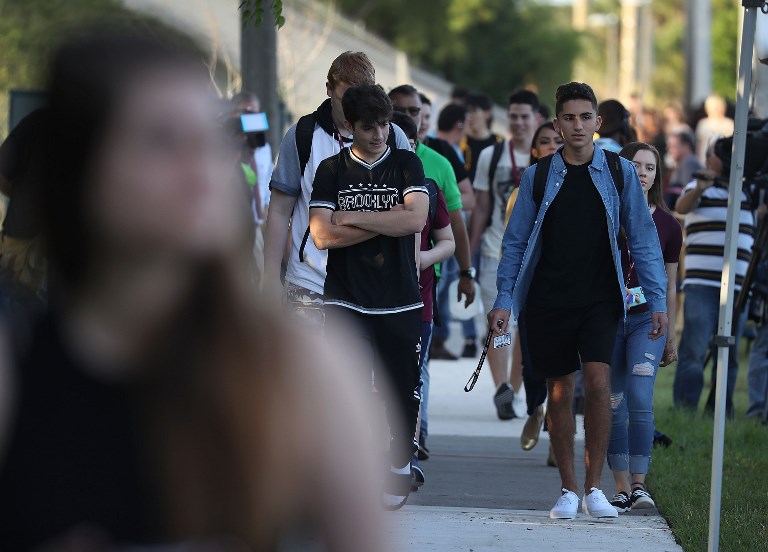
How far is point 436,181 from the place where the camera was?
764 centimetres

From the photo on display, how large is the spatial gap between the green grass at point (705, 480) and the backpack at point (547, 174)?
57.4 inches

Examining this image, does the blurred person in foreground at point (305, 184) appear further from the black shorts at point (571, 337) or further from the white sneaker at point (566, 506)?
the white sneaker at point (566, 506)

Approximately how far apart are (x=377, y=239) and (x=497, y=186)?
3879 millimetres

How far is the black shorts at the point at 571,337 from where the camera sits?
6445mm

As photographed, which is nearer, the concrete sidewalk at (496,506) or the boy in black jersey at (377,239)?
the concrete sidewalk at (496,506)

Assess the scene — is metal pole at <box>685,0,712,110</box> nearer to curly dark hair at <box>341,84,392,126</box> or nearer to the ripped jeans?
the ripped jeans

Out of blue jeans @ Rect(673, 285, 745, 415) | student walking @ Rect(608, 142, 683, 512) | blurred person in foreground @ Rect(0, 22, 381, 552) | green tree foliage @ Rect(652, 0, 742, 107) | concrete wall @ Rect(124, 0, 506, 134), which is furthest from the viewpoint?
green tree foliage @ Rect(652, 0, 742, 107)

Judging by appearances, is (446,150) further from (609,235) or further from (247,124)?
(609,235)

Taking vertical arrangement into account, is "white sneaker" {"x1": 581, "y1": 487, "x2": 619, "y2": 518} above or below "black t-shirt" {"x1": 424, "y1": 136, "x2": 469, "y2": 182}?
below

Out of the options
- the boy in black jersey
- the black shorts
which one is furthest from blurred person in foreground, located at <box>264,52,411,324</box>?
the black shorts

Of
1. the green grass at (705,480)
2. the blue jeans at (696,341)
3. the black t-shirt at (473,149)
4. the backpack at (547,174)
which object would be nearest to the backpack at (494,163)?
the blue jeans at (696,341)

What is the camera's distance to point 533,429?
8.15m

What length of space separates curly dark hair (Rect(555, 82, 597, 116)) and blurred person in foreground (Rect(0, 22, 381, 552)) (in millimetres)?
4781

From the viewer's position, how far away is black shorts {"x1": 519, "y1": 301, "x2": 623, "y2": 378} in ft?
21.1
